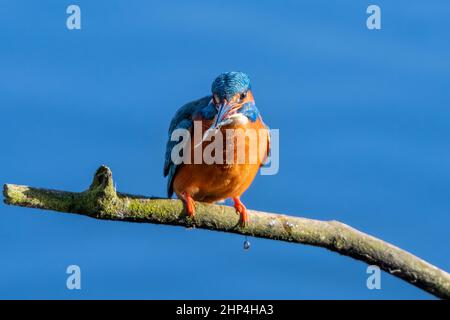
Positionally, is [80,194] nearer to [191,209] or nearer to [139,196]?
[139,196]

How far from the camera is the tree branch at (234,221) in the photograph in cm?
362

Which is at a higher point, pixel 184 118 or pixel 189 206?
pixel 184 118

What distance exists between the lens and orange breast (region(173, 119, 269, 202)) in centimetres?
460

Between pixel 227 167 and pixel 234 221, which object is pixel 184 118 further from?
pixel 234 221

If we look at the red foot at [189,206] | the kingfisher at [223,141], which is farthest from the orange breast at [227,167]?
the red foot at [189,206]

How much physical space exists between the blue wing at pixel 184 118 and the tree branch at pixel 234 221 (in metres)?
0.65

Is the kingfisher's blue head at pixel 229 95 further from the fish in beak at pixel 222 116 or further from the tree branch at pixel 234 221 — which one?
the tree branch at pixel 234 221

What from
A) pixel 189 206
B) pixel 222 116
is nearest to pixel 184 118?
pixel 222 116

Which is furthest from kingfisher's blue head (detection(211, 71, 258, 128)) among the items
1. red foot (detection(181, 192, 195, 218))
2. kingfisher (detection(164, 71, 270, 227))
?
red foot (detection(181, 192, 195, 218))

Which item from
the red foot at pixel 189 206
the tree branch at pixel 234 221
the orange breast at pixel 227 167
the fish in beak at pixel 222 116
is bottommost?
the tree branch at pixel 234 221

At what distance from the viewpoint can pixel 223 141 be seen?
4.58m

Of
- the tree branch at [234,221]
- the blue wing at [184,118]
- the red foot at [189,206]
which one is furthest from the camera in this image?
the blue wing at [184,118]

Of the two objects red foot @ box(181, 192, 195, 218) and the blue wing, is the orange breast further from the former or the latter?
red foot @ box(181, 192, 195, 218)

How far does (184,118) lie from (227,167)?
0.47 meters
